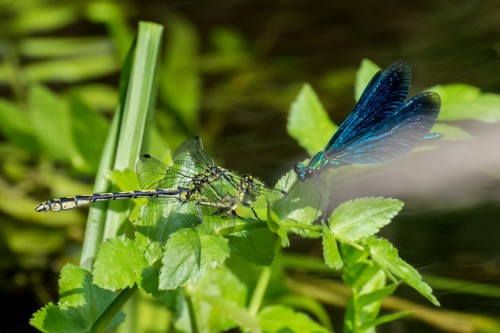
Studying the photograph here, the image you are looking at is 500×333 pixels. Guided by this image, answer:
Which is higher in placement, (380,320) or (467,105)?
(467,105)

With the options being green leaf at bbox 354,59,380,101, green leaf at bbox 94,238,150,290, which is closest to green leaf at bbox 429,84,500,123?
green leaf at bbox 354,59,380,101

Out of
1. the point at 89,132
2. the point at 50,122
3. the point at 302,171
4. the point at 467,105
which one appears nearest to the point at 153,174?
the point at 302,171

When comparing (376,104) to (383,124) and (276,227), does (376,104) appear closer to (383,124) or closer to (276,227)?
(383,124)

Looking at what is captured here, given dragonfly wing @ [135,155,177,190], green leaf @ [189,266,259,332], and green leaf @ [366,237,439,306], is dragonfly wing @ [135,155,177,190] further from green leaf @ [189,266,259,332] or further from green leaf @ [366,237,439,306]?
green leaf @ [366,237,439,306]

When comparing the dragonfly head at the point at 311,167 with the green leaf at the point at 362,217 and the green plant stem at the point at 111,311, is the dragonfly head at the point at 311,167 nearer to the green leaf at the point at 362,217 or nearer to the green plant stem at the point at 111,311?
the green leaf at the point at 362,217

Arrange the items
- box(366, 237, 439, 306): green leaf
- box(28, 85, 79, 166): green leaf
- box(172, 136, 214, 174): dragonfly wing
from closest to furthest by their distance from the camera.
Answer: box(366, 237, 439, 306): green leaf < box(172, 136, 214, 174): dragonfly wing < box(28, 85, 79, 166): green leaf

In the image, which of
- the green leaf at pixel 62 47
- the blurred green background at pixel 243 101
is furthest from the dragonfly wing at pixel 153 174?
the green leaf at pixel 62 47
